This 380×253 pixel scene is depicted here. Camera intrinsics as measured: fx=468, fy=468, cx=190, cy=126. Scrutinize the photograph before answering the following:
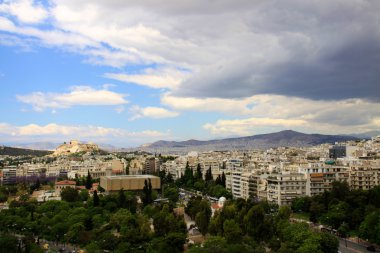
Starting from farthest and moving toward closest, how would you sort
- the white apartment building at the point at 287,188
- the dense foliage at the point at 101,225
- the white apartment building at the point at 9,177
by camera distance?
the white apartment building at the point at 9,177, the white apartment building at the point at 287,188, the dense foliage at the point at 101,225

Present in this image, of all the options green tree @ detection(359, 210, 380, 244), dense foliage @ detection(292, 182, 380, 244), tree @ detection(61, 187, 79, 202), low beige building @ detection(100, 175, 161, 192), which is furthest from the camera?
low beige building @ detection(100, 175, 161, 192)

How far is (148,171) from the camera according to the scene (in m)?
85.5

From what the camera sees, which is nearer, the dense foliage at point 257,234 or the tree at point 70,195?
the dense foliage at point 257,234

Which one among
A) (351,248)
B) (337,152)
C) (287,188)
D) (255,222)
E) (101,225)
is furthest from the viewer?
(337,152)

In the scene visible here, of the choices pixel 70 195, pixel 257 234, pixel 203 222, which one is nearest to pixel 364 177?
pixel 203 222

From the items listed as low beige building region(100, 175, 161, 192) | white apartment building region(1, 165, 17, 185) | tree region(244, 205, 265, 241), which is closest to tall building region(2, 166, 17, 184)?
white apartment building region(1, 165, 17, 185)

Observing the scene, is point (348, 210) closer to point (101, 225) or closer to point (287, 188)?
point (287, 188)

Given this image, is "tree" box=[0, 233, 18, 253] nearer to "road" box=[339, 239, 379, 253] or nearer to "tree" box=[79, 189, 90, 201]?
"road" box=[339, 239, 379, 253]

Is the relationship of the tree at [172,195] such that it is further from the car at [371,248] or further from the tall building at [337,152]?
the tall building at [337,152]

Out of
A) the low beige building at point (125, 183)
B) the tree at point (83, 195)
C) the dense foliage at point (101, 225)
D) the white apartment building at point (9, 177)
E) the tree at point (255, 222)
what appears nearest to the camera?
the dense foliage at point (101, 225)

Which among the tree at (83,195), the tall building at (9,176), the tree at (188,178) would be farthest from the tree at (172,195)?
the tall building at (9,176)

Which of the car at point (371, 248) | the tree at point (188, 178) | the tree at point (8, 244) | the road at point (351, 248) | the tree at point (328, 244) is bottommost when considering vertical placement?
the road at point (351, 248)

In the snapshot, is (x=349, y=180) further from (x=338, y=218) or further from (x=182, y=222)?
(x=182, y=222)

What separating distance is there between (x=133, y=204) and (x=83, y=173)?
132 ft
